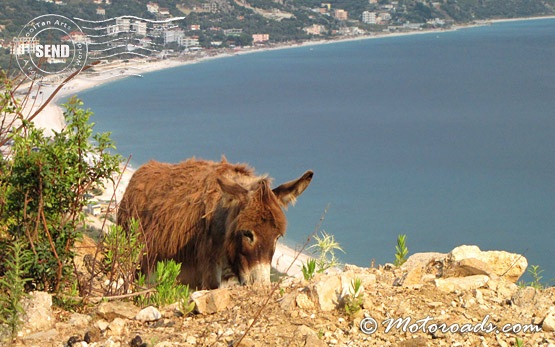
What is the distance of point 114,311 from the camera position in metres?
4.31

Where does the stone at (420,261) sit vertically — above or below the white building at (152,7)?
below

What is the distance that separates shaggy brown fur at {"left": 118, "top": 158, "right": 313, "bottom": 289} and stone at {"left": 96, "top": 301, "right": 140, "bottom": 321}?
617 millimetres

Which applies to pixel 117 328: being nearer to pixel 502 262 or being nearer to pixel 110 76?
pixel 502 262

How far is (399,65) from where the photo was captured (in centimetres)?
13612

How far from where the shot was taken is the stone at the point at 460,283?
452 centimetres

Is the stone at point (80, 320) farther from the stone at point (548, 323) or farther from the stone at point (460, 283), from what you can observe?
the stone at point (548, 323)

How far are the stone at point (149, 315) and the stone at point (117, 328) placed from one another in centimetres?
19

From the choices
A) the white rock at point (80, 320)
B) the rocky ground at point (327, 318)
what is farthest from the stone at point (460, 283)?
the white rock at point (80, 320)

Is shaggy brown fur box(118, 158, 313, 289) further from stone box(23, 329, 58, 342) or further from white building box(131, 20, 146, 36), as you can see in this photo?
white building box(131, 20, 146, 36)

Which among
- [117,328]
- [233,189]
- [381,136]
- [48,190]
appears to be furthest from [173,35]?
[117,328]

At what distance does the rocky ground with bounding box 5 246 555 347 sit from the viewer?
150 inches

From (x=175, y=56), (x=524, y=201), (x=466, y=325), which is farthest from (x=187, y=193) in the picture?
(x=175, y=56)

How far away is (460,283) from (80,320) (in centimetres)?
235

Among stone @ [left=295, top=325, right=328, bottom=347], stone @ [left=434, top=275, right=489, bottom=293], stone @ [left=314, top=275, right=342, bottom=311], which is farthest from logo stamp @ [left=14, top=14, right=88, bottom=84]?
stone @ [left=434, top=275, right=489, bottom=293]
